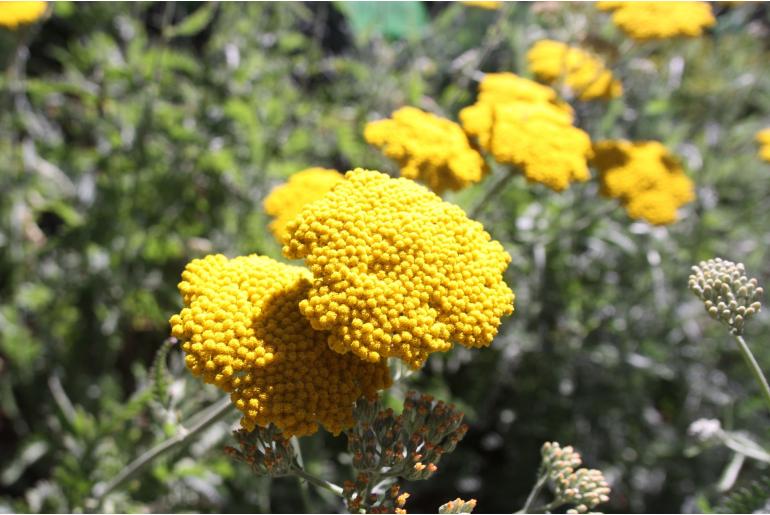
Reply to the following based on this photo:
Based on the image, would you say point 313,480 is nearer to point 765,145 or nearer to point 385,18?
point 765,145

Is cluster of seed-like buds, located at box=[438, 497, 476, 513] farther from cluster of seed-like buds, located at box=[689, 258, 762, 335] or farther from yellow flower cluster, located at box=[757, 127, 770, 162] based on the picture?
yellow flower cluster, located at box=[757, 127, 770, 162]

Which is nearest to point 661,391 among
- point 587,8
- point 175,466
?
point 587,8

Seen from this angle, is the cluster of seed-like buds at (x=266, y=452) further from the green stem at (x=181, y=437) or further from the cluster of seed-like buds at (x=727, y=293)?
the cluster of seed-like buds at (x=727, y=293)

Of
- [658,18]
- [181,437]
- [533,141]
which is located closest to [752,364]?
[533,141]

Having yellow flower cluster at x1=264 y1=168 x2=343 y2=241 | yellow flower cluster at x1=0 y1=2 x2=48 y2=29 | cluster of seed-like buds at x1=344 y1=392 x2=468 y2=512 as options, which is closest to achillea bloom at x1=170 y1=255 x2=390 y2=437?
cluster of seed-like buds at x1=344 y1=392 x2=468 y2=512

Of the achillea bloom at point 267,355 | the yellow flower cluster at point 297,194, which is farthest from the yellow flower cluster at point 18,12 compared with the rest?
the achillea bloom at point 267,355
